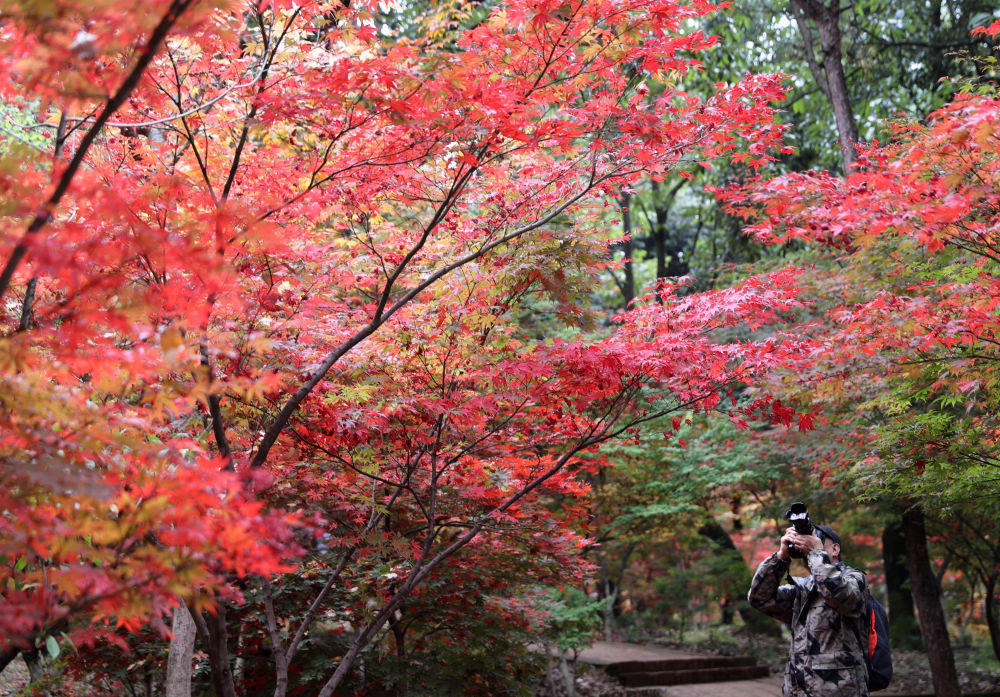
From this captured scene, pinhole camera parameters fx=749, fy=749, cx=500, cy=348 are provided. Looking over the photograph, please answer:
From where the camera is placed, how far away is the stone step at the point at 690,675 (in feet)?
36.3

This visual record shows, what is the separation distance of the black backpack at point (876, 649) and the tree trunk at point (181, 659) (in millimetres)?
4078

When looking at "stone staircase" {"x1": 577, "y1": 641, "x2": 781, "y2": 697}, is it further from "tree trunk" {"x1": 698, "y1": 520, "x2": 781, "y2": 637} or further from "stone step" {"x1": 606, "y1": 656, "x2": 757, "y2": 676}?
"tree trunk" {"x1": 698, "y1": 520, "x2": 781, "y2": 637}

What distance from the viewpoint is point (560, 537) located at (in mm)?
6113

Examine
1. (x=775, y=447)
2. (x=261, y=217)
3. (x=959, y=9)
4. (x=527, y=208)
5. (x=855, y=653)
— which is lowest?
(x=855, y=653)

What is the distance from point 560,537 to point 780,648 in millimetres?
10097

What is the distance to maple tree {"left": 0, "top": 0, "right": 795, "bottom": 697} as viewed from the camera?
215 cm

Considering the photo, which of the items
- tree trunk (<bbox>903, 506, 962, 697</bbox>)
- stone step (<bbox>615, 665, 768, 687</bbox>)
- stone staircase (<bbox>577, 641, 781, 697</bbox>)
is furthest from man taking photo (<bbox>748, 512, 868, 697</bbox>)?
stone step (<bbox>615, 665, 768, 687</bbox>)

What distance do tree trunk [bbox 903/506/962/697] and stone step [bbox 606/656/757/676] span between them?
10.5ft

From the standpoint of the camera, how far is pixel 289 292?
439cm

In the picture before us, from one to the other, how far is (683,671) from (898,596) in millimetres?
5607

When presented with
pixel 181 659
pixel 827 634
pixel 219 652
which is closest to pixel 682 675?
pixel 181 659

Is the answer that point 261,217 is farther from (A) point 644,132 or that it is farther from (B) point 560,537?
(B) point 560,537

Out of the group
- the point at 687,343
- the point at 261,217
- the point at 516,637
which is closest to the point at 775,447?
the point at 516,637

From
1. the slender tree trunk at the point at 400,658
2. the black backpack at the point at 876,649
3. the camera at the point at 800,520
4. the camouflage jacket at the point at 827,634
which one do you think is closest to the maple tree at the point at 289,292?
the slender tree trunk at the point at 400,658
